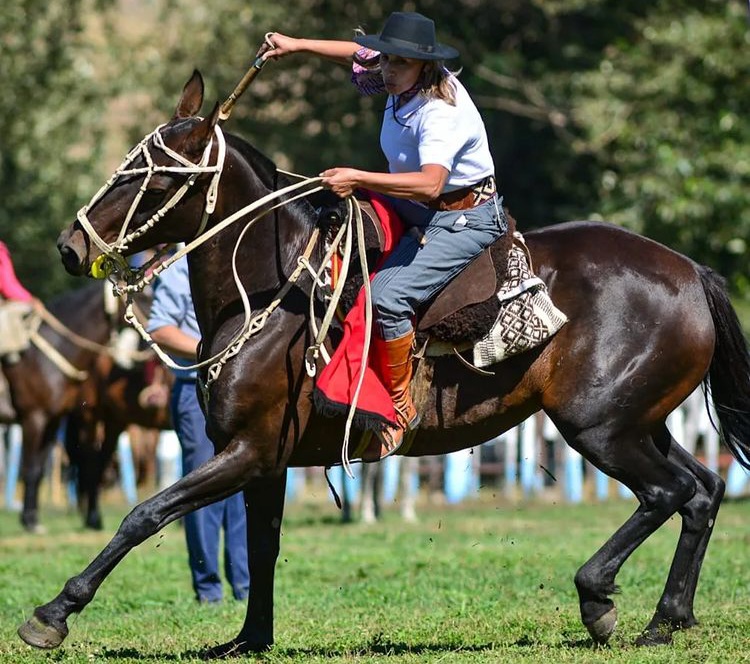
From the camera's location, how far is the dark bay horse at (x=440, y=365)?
21.6 ft

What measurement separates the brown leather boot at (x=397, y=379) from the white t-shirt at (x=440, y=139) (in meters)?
0.83

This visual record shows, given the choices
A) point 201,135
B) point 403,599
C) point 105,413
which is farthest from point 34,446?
point 201,135

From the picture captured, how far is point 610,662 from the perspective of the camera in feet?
20.4

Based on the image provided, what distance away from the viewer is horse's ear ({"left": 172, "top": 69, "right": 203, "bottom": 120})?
6703 millimetres

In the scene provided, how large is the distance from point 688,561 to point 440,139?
258 centimetres

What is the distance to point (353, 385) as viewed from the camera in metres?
6.49

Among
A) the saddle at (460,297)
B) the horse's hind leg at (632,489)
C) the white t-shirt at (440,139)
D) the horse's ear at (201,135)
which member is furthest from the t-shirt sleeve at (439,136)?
the horse's hind leg at (632,489)

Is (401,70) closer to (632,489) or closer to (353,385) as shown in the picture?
(353,385)

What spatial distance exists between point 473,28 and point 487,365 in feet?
74.2

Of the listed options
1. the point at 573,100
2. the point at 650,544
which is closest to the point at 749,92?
the point at 573,100

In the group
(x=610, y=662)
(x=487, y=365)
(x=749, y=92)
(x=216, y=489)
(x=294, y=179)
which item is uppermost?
(x=749, y=92)

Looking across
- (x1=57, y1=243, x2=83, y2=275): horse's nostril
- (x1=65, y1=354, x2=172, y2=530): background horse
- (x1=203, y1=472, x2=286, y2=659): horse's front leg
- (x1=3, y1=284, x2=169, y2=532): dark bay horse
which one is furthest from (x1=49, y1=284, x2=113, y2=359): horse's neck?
(x1=57, y1=243, x2=83, y2=275): horse's nostril

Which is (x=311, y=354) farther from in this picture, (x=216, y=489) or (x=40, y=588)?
(x=40, y=588)

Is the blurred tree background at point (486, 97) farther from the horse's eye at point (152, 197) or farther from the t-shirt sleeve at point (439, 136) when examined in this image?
the horse's eye at point (152, 197)
